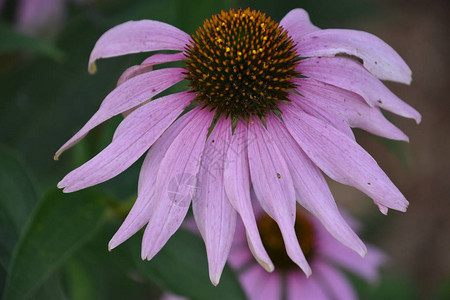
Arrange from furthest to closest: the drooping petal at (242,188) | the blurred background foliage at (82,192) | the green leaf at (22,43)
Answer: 1. the green leaf at (22,43)
2. the blurred background foliage at (82,192)
3. the drooping petal at (242,188)

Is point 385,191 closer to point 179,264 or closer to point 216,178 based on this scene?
point 216,178

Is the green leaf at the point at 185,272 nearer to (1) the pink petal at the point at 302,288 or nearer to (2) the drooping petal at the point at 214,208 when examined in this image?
(2) the drooping petal at the point at 214,208

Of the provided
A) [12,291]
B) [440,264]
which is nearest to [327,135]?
[12,291]

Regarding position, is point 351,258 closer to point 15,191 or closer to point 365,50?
point 365,50

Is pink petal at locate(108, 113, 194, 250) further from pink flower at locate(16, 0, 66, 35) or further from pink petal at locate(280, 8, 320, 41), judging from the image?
pink flower at locate(16, 0, 66, 35)

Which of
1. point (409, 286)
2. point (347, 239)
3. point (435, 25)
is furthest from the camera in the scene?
point (435, 25)

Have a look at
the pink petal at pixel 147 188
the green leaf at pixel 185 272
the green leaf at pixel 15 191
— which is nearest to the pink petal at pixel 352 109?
the pink petal at pixel 147 188
